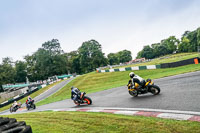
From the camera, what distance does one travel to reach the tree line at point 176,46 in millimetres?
89644

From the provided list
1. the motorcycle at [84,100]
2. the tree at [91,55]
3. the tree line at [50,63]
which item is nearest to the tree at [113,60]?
the tree line at [50,63]

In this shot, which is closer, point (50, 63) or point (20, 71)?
point (50, 63)

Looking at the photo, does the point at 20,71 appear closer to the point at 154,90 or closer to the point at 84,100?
the point at 84,100

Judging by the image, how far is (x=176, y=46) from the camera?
107 m

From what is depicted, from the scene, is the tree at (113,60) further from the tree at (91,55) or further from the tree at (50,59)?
the tree at (50,59)

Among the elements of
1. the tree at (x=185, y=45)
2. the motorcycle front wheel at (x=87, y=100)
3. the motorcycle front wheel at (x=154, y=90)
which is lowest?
the motorcycle front wheel at (x=87, y=100)

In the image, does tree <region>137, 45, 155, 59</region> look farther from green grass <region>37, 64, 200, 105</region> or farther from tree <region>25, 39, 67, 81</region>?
green grass <region>37, 64, 200, 105</region>

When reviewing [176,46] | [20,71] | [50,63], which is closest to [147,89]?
[50,63]

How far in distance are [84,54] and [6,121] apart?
69075 millimetres

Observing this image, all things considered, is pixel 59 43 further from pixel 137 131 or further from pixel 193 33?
pixel 193 33

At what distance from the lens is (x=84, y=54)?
7375cm

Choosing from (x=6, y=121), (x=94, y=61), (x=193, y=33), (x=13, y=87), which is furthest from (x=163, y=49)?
(x=6, y=121)

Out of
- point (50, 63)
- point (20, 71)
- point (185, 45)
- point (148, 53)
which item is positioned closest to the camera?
point (50, 63)

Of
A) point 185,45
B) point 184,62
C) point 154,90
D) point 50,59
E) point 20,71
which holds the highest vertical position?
point 185,45
